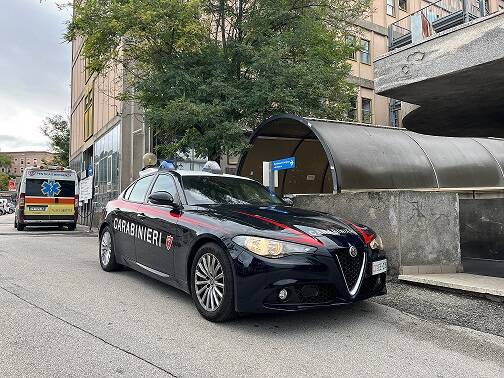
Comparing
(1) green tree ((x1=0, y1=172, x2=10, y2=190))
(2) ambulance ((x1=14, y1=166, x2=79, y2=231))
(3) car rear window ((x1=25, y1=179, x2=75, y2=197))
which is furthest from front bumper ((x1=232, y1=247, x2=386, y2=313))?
(1) green tree ((x1=0, y1=172, x2=10, y2=190))

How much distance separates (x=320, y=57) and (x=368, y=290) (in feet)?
32.0

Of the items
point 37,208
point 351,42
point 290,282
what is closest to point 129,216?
point 290,282

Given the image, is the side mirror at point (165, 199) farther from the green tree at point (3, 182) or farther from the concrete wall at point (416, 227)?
the green tree at point (3, 182)

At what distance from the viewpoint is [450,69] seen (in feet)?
19.8

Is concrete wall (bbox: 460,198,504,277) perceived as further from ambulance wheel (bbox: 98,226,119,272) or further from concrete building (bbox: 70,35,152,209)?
concrete building (bbox: 70,35,152,209)

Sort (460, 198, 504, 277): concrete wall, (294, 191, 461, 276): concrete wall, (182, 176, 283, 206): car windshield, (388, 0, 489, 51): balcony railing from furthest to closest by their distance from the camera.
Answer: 1. (460, 198, 504, 277): concrete wall
2. (388, 0, 489, 51): balcony railing
3. (294, 191, 461, 276): concrete wall
4. (182, 176, 283, 206): car windshield

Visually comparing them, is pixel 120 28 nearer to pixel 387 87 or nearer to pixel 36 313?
pixel 387 87

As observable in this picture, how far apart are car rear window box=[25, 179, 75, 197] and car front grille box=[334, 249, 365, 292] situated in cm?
1776

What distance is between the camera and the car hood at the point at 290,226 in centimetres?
441

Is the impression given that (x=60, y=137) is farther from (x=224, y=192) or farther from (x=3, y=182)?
(x=3, y=182)

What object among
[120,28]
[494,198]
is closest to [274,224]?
[494,198]

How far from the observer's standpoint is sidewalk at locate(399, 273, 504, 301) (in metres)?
5.62

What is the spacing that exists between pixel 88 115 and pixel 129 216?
2854 centimetres

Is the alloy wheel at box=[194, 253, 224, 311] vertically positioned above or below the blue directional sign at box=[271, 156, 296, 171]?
below
